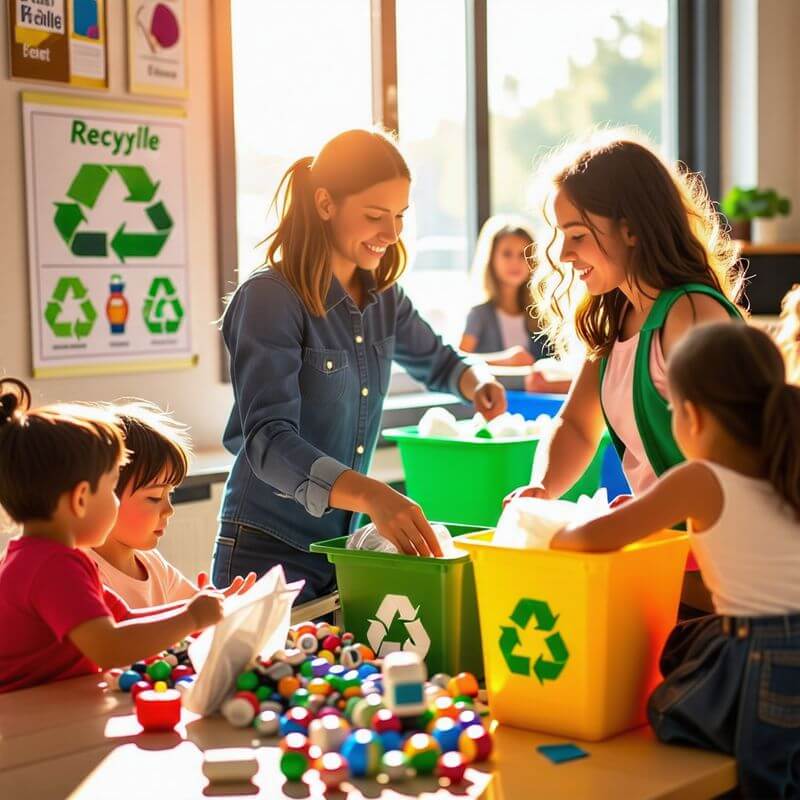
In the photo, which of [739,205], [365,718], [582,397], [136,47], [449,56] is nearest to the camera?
[365,718]

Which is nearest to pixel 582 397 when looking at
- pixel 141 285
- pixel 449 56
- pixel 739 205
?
pixel 141 285

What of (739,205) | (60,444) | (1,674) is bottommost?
(1,674)

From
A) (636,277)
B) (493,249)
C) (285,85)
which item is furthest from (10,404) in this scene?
(493,249)

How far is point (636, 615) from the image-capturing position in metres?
1.25

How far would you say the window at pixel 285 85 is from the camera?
3551 millimetres

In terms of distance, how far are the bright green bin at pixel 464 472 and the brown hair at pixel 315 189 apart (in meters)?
0.57

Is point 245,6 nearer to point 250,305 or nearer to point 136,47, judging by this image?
point 136,47

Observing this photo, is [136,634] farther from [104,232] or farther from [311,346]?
[104,232]

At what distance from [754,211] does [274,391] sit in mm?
3401

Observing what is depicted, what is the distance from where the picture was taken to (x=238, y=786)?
43.7 inches

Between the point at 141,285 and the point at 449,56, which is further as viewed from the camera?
the point at 449,56

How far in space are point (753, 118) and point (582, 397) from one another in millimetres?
3514

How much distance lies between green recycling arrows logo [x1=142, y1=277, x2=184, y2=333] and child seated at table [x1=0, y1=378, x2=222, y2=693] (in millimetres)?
1796

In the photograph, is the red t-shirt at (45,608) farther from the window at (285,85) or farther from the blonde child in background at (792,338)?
the window at (285,85)
